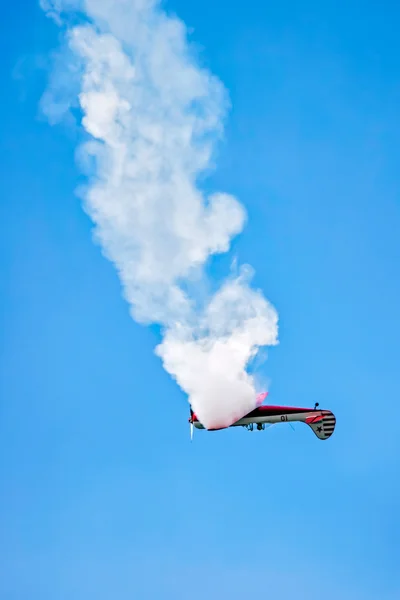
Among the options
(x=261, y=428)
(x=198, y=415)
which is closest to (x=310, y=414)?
(x=261, y=428)

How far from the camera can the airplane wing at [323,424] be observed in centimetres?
11462

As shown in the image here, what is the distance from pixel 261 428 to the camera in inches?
4186

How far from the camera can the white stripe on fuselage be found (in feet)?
339

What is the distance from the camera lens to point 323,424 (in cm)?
11531

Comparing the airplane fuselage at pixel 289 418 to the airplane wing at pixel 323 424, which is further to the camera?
the airplane wing at pixel 323 424

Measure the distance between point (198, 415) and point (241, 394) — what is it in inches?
259

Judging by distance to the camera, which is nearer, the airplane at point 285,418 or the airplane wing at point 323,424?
the airplane at point 285,418

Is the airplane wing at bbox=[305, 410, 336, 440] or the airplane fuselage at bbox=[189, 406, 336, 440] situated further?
the airplane wing at bbox=[305, 410, 336, 440]

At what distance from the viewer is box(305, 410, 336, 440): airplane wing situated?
115 metres

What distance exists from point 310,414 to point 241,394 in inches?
681

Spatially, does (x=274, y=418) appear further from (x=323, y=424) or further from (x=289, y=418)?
(x=323, y=424)

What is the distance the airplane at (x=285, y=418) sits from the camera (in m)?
104

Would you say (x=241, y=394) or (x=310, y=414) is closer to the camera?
(x=241, y=394)

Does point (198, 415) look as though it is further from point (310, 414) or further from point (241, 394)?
point (310, 414)
